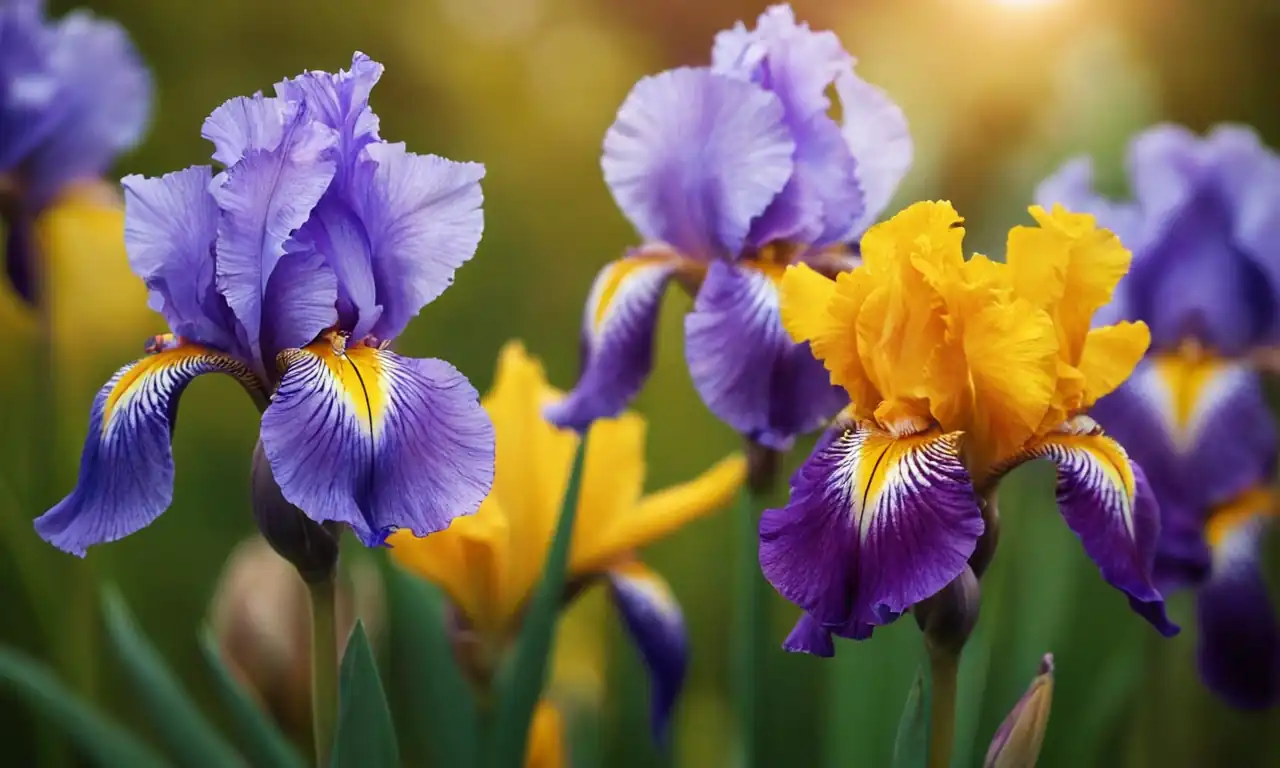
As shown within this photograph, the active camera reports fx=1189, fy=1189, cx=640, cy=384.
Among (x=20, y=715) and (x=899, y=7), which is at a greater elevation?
(x=899, y=7)

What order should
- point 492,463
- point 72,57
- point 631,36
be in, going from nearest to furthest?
point 492,463
point 72,57
point 631,36

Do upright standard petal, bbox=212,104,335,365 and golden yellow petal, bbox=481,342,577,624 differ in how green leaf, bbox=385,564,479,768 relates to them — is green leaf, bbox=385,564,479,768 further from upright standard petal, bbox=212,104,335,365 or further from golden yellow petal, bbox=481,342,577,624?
upright standard petal, bbox=212,104,335,365

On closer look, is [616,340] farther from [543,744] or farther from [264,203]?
[543,744]

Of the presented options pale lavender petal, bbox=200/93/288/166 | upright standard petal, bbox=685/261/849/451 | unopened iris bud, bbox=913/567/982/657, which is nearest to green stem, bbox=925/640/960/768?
unopened iris bud, bbox=913/567/982/657

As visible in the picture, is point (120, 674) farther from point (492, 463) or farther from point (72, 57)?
point (492, 463)

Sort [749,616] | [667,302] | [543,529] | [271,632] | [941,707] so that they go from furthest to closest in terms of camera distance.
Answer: [667,302]
[271,632]
[543,529]
[749,616]
[941,707]

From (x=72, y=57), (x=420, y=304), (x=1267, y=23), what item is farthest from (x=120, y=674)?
(x=1267, y=23)

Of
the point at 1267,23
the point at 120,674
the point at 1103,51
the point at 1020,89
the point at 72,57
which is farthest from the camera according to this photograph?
the point at 1020,89

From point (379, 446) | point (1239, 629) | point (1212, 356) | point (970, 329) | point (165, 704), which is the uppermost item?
point (379, 446)

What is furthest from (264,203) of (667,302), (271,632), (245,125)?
(667,302)
